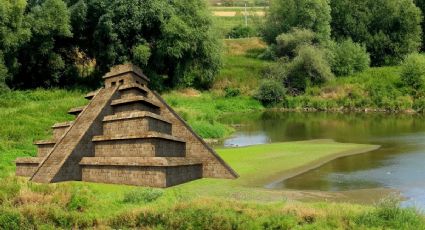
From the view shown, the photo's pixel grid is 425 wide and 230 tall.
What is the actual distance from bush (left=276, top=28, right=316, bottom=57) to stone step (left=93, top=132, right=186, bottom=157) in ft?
152

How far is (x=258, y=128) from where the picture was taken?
137 ft

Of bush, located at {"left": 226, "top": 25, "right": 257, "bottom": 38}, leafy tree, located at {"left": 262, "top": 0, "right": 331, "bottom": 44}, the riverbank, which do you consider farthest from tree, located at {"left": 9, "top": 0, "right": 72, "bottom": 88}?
bush, located at {"left": 226, "top": 25, "right": 257, "bottom": 38}

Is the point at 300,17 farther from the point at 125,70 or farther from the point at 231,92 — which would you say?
the point at 125,70

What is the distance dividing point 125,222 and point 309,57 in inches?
1961

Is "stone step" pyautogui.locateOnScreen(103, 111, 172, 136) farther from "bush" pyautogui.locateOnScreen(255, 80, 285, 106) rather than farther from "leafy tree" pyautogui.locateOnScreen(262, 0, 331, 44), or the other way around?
"leafy tree" pyautogui.locateOnScreen(262, 0, 331, 44)

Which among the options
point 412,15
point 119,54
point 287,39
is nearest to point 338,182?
point 119,54

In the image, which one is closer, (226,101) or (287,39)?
(226,101)

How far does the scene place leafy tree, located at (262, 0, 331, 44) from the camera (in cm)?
6594

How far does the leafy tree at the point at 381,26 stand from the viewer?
232 ft

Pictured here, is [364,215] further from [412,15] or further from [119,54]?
[412,15]

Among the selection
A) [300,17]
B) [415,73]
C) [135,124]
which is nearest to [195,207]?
[135,124]

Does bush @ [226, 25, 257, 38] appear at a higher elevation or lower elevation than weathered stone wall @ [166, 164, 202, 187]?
higher

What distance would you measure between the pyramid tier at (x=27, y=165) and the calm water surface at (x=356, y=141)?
8.78 m

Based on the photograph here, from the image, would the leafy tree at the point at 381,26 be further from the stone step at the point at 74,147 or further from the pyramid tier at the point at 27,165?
the pyramid tier at the point at 27,165
